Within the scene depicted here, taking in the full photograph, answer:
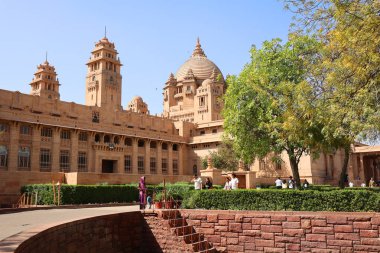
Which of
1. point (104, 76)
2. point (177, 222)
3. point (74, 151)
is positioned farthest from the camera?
point (104, 76)

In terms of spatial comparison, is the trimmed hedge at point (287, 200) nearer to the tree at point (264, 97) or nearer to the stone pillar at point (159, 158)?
the tree at point (264, 97)

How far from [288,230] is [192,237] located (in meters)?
3.68

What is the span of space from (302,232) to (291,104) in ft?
22.9

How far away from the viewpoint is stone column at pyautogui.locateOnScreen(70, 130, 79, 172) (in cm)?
4425

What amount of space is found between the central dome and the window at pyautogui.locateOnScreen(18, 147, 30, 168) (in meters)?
56.5

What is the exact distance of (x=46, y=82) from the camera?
82.9 m

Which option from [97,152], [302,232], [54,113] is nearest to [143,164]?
[97,152]

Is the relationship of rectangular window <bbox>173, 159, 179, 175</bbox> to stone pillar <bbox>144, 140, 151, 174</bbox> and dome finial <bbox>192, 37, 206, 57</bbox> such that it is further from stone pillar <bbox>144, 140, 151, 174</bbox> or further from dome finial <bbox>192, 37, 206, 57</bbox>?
dome finial <bbox>192, 37, 206, 57</bbox>

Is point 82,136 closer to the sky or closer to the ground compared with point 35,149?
closer to the sky

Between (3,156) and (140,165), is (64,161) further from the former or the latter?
(140,165)

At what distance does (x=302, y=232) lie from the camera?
12.9 metres

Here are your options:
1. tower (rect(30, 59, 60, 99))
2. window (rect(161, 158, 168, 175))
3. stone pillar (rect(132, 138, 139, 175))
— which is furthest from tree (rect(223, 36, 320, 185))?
tower (rect(30, 59, 60, 99))

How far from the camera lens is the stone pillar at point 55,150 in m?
42.5

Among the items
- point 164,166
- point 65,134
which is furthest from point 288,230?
point 164,166
